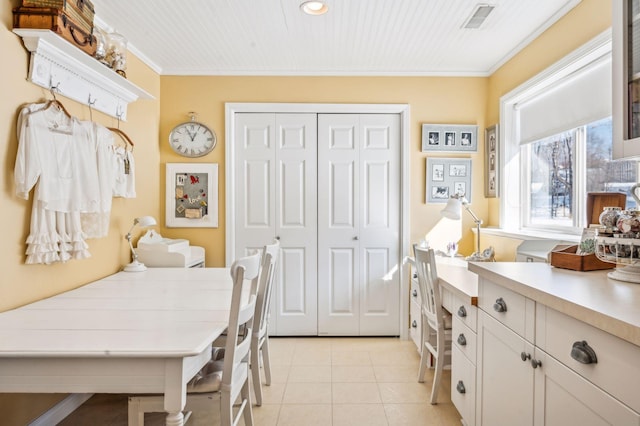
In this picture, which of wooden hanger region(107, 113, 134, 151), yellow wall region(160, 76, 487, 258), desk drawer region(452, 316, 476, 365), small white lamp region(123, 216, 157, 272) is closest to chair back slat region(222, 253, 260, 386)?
desk drawer region(452, 316, 476, 365)

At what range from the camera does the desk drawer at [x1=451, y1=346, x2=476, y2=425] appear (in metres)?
1.87

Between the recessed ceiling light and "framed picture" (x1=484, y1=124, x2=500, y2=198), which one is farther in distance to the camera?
"framed picture" (x1=484, y1=124, x2=500, y2=198)

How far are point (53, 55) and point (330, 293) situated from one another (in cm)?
266

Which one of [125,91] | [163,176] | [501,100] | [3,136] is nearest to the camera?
[3,136]

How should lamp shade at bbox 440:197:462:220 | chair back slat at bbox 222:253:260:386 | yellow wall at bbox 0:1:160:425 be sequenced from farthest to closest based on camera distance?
lamp shade at bbox 440:197:462:220 → yellow wall at bbox 0:1:160:425 → chair back slat at bbox 222:253:260:386

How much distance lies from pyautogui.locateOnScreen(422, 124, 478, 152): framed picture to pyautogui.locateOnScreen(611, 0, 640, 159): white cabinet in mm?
2036

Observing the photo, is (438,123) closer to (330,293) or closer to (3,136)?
(330,293)

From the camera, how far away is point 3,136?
1.79 m

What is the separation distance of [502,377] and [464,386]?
523 mm

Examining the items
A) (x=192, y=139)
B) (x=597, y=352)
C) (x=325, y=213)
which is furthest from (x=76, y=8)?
(x=597, y=352)

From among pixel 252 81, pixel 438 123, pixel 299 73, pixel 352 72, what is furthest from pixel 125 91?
pixel 438 123

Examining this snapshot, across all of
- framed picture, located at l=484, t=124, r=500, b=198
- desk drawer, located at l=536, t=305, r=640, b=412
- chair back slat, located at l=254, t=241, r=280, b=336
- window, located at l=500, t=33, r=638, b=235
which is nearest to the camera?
desk drawer, located at l=536, t=305, r=640, b=412

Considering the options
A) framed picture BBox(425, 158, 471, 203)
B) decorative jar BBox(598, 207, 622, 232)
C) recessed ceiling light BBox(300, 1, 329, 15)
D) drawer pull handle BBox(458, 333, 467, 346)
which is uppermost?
recessed ceiling light BBox(300, 1, 329, 15)

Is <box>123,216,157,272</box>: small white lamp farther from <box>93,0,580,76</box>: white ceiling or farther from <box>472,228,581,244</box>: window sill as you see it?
<box>472,228,581,244</box>: window sill
